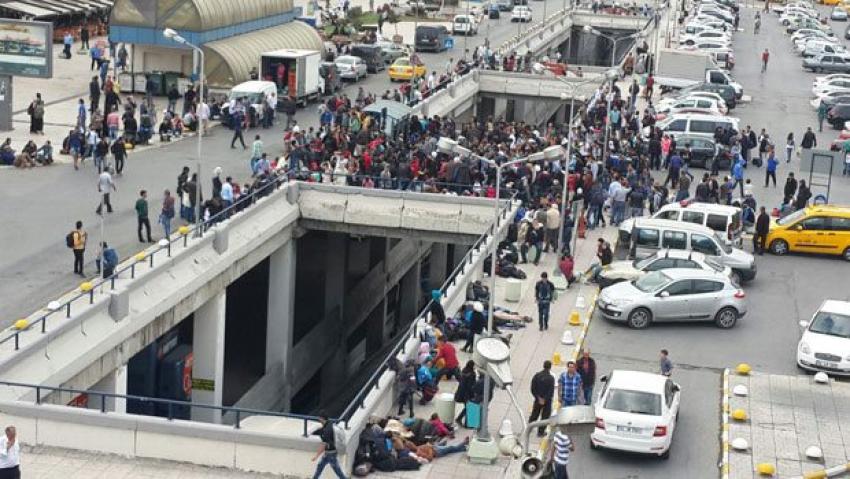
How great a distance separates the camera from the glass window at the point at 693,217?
4193 cm

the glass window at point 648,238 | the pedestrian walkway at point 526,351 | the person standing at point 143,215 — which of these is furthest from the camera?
the glass window at point 648,238

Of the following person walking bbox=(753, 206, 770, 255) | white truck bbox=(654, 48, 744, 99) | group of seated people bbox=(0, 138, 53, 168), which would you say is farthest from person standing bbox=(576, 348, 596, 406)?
white truck bbox=(654, 48, 744, 99)

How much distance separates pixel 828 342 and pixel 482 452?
1047 cm

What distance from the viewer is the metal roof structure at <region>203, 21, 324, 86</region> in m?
61.6

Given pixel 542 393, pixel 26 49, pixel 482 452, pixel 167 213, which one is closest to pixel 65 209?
pixel 167 213

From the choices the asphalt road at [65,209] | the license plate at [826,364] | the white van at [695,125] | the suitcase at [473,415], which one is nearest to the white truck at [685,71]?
the white van at [695,125]

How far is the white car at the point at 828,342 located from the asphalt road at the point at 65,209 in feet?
51.0

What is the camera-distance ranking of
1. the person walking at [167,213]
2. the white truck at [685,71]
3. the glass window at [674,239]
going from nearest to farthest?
1. the person walking at [167,213]
2. the glass window at [674,239]
3. the white truck at [685,71]

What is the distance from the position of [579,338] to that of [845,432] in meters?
6.87

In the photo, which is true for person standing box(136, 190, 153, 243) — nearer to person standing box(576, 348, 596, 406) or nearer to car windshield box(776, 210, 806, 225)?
person standing box(576, 348, 596, 406)

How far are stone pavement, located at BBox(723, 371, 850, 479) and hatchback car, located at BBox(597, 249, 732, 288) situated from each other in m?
4.98

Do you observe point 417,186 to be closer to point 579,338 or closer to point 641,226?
point 641,226

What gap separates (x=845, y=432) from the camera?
29422mm

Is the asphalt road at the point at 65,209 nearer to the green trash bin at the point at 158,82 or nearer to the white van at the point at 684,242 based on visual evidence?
the green trash bin at the point at 158,82
